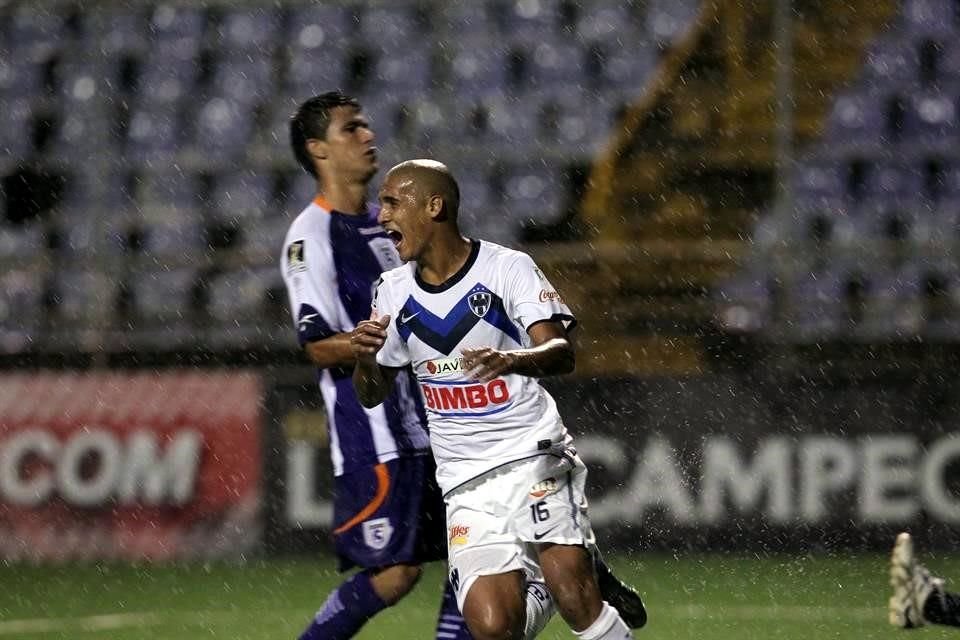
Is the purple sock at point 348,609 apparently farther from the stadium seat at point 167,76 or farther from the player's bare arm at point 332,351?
the stadium seat at point 167,76

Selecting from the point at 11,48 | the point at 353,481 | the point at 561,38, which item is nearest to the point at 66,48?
the point at 11,48

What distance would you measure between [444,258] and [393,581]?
1.21 metres

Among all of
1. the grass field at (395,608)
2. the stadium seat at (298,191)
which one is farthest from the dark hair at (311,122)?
the stadium seat at (298,191)

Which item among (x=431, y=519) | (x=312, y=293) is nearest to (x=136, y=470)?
(x=312, y=293)

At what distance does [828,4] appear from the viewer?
476 inches

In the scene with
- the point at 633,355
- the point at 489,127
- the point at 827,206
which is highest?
the point at 489,127

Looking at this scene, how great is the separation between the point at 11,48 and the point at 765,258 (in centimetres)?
611

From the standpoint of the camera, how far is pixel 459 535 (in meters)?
4.48

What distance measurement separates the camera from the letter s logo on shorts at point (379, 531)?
5.15m

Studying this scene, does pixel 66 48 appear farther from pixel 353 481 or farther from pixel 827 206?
pixel 353 481

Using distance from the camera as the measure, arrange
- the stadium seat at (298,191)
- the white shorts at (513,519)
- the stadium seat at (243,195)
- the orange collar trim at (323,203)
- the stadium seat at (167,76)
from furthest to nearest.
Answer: the stadium seat at (167,76)
the stadium seat at (243,195)
the stadium seat at (298,191)
the orange collar trim at (323,203)
the white shorts at (513,519)

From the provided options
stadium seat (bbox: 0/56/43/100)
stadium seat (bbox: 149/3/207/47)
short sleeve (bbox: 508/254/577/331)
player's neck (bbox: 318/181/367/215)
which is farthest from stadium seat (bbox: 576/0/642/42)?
short sleeve (bbox: 508/254/577/331)

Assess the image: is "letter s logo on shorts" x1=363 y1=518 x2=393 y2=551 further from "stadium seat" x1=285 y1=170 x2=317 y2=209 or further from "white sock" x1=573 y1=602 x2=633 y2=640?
"stadium seat" x1=285 y1=170 x2=317 y2=209

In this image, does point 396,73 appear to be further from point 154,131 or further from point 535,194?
point 154,131
